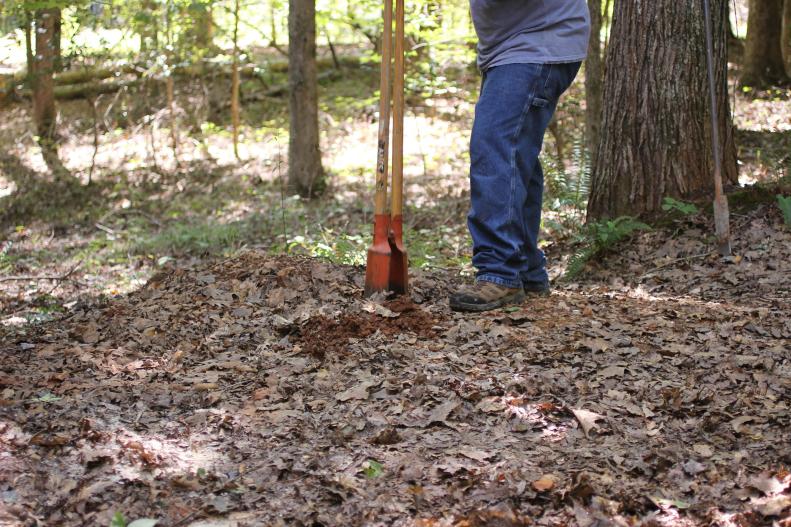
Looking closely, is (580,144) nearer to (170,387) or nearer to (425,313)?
(425,313)

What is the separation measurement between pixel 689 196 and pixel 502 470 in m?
3.65

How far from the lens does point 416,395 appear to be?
309 cm

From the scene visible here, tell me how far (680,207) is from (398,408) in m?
3.09

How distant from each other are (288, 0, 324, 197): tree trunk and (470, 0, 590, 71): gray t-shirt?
21.6 ft

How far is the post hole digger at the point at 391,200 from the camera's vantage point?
4.04 metres

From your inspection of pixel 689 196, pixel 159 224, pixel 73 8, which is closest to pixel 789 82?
pixel 689 196

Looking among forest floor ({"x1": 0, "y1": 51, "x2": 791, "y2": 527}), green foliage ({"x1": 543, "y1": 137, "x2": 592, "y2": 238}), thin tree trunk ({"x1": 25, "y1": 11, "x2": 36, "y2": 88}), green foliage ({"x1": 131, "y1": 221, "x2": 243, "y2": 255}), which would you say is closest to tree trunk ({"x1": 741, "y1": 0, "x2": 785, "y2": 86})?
green foliage ({"x1": 543, "y1": 137, "x2": 592, "y2": 238})

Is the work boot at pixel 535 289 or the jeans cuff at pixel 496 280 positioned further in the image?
the work boot at pixel 535 289

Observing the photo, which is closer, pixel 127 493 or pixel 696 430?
pixel 127 493

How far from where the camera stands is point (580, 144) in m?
7.96

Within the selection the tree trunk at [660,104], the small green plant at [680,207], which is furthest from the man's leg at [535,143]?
the tree trunk at [660,104]

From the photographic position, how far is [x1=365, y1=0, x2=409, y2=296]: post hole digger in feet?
13.3

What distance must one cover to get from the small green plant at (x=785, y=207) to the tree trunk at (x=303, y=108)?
6611mm

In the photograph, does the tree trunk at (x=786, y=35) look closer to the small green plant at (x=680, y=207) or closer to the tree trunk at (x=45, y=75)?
the small green plant at (x=680, y=207)
